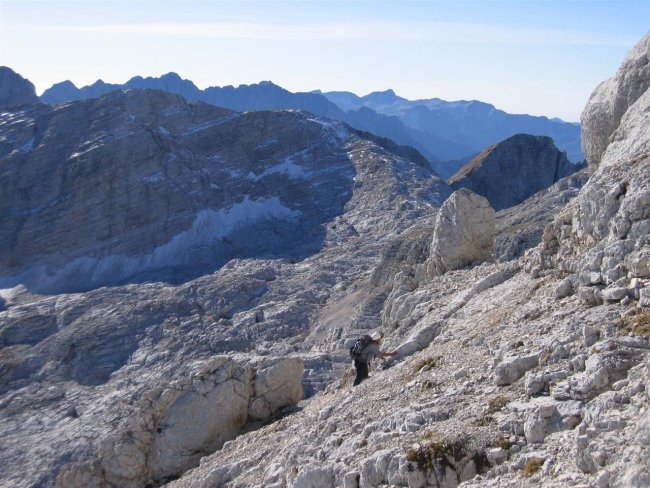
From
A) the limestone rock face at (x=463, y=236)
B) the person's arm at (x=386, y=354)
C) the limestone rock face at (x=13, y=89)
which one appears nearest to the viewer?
the person's arm at (x=386, y=354)

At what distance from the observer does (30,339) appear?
89.3 meters

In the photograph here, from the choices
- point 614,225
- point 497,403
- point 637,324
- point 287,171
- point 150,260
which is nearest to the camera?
point 637,324

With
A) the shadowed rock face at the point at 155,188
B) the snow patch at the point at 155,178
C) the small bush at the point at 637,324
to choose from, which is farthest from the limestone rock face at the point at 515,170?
the small bush at the point at 637,324

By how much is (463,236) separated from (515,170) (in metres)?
118

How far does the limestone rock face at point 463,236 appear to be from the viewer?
34.4 metres

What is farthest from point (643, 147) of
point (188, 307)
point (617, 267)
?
point (188, 307)

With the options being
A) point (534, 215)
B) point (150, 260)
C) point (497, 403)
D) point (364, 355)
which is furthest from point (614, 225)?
point (150, 260)

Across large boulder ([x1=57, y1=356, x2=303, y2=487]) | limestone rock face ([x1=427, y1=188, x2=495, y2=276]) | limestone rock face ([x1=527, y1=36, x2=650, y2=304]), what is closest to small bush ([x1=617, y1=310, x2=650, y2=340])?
limestone rock face ([x1=527, y1=36, x2=650, y2=304])

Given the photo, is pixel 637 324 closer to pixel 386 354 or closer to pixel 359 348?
pixel 386 354

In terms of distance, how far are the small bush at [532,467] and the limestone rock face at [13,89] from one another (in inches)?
6792

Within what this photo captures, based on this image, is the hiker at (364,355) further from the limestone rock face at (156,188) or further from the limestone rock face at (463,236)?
the limestone rock face at (156,188)

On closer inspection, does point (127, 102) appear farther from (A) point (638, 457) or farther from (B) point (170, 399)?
(A) point (638, 457)

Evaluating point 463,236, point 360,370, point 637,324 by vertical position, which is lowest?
point 360,370

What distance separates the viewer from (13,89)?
172750mm
